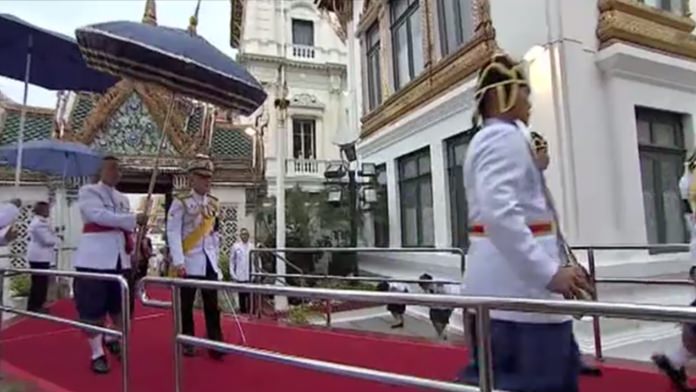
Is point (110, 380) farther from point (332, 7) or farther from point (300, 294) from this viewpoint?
point (332, 7)

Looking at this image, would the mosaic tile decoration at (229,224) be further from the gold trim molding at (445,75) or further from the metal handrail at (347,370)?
the metal handrail at (347,370)

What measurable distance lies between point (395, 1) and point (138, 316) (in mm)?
7092

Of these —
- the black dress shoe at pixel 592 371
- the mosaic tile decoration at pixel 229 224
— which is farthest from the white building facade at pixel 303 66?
the black dress shoe at pixel 592 371

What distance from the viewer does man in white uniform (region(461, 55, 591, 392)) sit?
6.28 ft

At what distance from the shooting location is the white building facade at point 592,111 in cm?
629

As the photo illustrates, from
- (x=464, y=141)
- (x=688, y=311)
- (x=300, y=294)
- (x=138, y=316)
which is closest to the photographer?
(x=688, y=311)

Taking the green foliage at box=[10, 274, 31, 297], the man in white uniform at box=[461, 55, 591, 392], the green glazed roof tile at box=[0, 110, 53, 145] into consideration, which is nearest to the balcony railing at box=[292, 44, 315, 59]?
the green glazed roof tile at box=[0, 110, 53, 145]

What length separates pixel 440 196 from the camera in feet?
28.8

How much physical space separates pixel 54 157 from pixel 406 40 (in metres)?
5.96

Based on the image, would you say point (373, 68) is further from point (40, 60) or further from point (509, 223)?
point (509, 223)

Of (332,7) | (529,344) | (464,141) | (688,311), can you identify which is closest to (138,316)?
(464,141)

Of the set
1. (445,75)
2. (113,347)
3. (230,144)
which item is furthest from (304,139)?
(113,347)

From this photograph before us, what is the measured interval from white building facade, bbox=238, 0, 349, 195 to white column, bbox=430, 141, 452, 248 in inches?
414

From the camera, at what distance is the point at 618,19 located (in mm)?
6609
